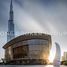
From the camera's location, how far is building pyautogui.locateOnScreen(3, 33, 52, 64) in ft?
434

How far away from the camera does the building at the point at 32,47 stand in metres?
132

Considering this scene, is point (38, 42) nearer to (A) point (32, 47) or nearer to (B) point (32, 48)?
(A) point (32, 47)

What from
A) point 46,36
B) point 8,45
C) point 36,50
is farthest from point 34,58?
point 8,45

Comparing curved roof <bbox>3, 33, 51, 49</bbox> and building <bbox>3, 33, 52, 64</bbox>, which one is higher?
curved roof <bbox>3, 33, 51, 49</bbox>

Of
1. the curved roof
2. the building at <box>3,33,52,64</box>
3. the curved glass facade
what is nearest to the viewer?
the curved roof

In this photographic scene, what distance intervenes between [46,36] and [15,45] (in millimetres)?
20707

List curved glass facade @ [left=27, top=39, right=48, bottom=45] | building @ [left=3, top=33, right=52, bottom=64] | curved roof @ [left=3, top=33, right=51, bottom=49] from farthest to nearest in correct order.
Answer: building @ [left=3, top=33, right=52, bottom=64], curved glass facade @ [left=27, top=39, right=48, bottom=45], curved roof @ [left=3, top=33, right=51, bottom=49]

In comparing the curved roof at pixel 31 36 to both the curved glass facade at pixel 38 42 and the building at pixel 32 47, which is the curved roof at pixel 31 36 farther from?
the curved glass facade at pixel 38 42

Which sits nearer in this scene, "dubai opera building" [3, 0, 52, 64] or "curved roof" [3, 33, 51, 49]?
"curved roof" [3, 33, 51, 49]

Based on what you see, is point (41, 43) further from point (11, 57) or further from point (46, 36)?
point (11, 57)

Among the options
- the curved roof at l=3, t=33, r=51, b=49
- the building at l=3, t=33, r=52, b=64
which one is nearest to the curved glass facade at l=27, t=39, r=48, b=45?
the building at l=3, t=33, r=52, b=64

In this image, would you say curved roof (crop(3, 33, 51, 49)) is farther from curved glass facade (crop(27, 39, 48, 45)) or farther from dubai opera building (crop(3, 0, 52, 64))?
curved glass facade (crop(27, 39, 48, 45))

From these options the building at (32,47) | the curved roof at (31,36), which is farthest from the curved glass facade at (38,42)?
the curved roof at (31,36)

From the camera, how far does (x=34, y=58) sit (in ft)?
444
